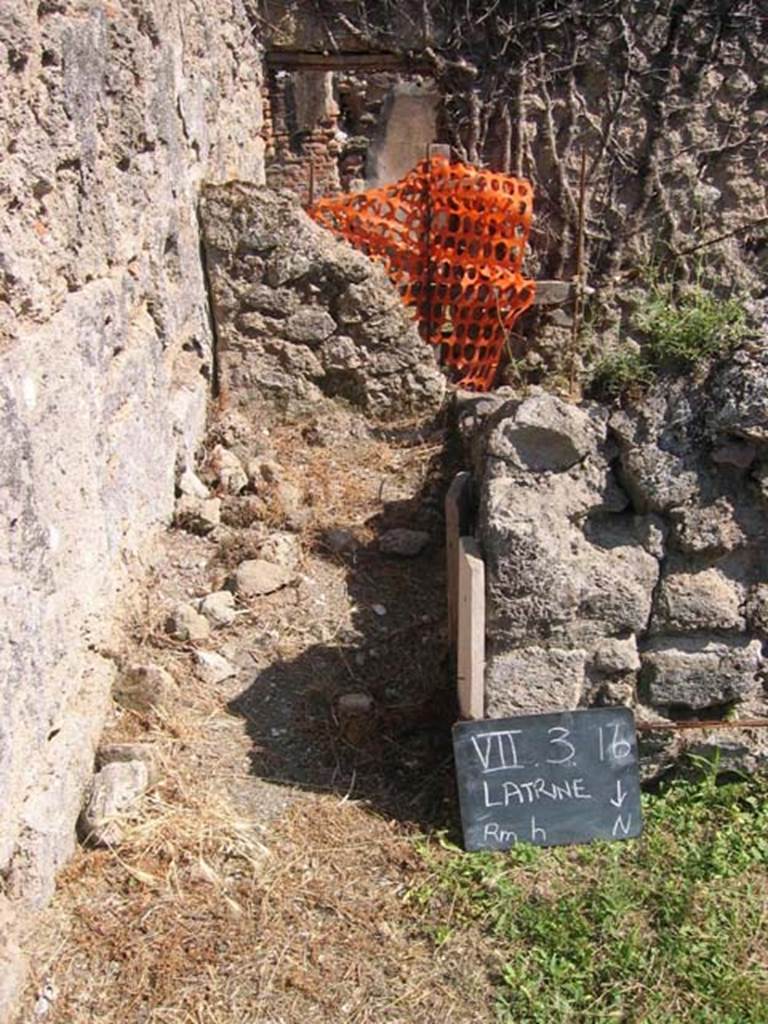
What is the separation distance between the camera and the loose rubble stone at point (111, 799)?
2729 millimetres

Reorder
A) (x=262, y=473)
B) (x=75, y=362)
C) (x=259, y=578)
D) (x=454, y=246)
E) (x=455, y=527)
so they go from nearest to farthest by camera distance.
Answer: (x=75, y=362), (x=455, y=527), (x=259, y=578), (x=262, y=473), (x=454, y=246)

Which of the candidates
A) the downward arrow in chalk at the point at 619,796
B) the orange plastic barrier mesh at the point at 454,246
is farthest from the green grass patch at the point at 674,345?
the orange plastic barrier mesh at the point at 454,246

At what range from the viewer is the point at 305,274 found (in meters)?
5.28

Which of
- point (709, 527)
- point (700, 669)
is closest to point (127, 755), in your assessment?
point (700, 669)

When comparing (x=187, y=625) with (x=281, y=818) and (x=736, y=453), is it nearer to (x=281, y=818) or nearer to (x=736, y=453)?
(x=281, y=818)

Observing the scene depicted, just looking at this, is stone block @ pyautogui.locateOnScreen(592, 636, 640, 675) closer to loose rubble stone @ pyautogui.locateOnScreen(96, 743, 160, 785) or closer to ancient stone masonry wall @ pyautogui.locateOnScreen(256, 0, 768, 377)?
loose rubble stone @ pyautogui.locateOnScreen(96, 743, 160, 785)

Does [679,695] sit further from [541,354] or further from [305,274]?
[541,354]

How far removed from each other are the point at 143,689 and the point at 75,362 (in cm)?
102

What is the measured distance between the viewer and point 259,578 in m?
3.87

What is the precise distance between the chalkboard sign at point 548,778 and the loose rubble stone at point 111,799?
0.89m

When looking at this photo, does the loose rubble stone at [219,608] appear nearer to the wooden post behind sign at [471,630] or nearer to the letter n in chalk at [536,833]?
the wooden post behind sign at [471,630]

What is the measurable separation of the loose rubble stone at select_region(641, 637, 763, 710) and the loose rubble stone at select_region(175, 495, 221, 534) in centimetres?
200

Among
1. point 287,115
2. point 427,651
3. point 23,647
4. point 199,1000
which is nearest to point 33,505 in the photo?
point 23,647

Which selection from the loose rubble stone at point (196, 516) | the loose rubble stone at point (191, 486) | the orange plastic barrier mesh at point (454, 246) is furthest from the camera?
the orange plastic barrier mesh at point (454, 246)
